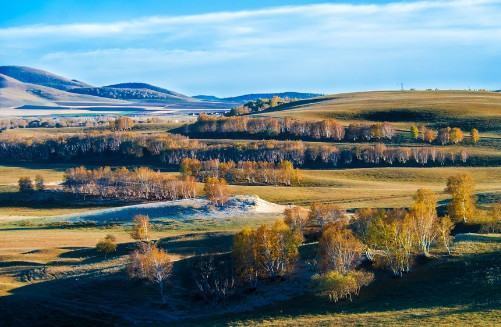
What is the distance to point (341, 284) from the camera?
2105 inches

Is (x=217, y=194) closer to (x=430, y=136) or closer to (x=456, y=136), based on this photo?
(x=430, y=136)

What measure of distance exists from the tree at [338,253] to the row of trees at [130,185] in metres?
76.2

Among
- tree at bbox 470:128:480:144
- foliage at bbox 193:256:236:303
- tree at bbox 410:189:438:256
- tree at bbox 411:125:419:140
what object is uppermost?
tree at bbox 411:125:419:140

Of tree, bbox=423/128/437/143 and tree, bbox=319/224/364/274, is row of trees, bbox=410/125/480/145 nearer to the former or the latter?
tree, bbox=423/128/437/143

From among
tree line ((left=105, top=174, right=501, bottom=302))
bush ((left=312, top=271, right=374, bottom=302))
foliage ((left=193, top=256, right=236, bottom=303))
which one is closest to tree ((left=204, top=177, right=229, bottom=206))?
tree line ((left=105, top=174, right=501, bottom=302))

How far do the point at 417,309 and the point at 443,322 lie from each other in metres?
4.76

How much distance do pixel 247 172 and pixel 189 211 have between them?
1692 inches

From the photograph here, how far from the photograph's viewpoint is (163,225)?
102m

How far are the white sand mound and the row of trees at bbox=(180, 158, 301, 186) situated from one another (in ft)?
99.3

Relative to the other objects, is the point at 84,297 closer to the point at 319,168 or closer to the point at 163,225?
the point at 163,225

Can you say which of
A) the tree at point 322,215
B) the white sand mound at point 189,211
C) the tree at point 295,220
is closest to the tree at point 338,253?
the tree at point 295,220

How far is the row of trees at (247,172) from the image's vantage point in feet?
473

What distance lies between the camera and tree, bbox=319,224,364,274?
5728 centimetres

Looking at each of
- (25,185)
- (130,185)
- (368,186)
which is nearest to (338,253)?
(368,186)
